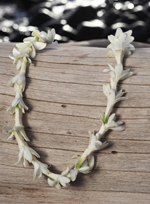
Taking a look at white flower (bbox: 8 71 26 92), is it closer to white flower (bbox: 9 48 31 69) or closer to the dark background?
white flower (bbox: 9 48 31 69)

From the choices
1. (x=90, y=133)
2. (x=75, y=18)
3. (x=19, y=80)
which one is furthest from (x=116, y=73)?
(x=75, y=18)

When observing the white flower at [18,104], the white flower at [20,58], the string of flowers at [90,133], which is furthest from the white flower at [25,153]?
the white flower at [20,58]

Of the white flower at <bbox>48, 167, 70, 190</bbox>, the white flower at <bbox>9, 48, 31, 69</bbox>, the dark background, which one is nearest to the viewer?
the white flower at <bbox>48, 167, 70, 190</bbox>

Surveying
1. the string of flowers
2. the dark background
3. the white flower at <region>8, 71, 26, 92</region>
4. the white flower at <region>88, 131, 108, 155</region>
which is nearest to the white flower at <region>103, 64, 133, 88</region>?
the string of flowers

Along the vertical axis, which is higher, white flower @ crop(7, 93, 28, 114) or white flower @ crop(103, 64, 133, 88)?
white flower @ crop(103, 64, 133, 88)

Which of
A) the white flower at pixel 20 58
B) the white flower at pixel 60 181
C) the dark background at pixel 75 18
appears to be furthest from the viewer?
the dark background at pixel 75 18

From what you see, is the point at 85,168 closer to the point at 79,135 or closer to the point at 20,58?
the point at 79,135

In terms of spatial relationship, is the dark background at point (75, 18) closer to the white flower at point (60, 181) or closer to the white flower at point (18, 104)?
the white flower at point (18, 104)
